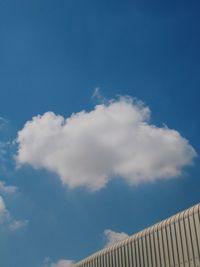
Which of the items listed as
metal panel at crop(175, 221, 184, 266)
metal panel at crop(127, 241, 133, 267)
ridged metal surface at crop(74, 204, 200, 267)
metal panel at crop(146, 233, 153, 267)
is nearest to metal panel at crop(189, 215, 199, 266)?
ridged metal surface at crop(74, 204, 200, 267)

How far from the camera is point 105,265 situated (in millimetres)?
23875

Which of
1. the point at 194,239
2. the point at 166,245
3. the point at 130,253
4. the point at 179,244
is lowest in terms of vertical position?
the point at 194,239

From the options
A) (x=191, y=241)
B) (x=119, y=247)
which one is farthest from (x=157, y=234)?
(x=119, y=247)

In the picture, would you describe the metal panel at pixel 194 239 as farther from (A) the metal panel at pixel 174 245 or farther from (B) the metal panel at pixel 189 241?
(A) the metal panel at pixel 174 245

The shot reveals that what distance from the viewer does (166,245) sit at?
18.1 meters

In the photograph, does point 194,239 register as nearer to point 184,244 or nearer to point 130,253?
point 184,244

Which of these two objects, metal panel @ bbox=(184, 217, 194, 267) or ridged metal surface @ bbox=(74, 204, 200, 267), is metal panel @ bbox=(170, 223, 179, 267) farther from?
metal panel @ bbox=(184, 217, 194, 267)

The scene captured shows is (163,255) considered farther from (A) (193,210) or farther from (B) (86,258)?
(B) (86,258)

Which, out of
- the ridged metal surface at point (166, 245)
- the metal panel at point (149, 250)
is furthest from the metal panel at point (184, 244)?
the metal panel at point (149, 250)

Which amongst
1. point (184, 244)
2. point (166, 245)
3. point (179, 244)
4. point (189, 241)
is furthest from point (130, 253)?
point (189, 241)

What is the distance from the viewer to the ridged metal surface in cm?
1652

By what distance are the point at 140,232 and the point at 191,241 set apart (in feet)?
13.8

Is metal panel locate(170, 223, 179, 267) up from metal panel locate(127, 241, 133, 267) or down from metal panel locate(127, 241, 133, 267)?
down

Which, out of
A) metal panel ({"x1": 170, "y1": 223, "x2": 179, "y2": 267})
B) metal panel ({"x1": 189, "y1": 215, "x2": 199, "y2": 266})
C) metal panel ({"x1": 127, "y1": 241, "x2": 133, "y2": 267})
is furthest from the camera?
metal panel ({"x1": 127, "y1": 241, "x2": 133, "y2": 267})
